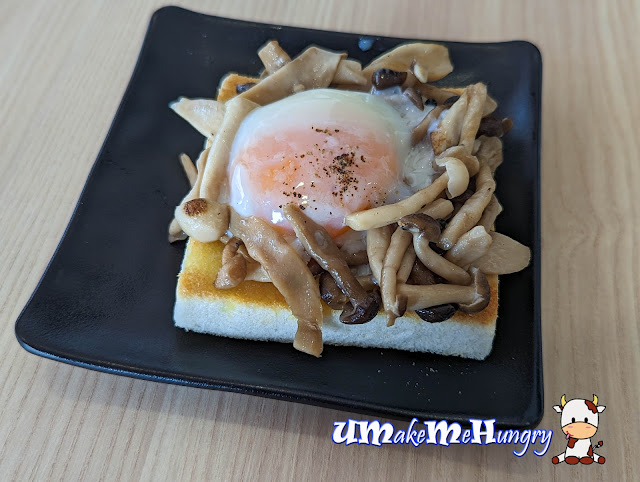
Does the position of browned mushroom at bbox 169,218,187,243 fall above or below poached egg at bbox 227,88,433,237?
below

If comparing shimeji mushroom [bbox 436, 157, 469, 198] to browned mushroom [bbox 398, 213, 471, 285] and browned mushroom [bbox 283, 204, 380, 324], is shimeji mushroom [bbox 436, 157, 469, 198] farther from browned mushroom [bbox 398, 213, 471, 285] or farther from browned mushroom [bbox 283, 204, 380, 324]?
browned mushroom [bbox 283, 204, 380, 324]

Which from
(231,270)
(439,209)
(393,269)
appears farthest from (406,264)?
(231,270)

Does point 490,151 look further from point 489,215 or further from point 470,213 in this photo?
point 470,213

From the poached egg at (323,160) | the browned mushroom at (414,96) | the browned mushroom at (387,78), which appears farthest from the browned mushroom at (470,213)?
the browned mushroom at (387,78)

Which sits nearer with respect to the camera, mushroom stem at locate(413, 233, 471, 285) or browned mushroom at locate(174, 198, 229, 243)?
mushroom stem at locate(413, 233, 471, 285)

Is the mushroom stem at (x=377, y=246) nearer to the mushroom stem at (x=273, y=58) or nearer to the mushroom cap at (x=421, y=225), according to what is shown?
the mushroom cap at (x=421, y=225)

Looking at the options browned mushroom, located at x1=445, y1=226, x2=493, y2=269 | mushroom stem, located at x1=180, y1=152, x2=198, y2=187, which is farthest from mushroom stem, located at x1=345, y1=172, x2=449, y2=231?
mushroom stem, located at x1=180, y1=152, x2=198, y2=187
